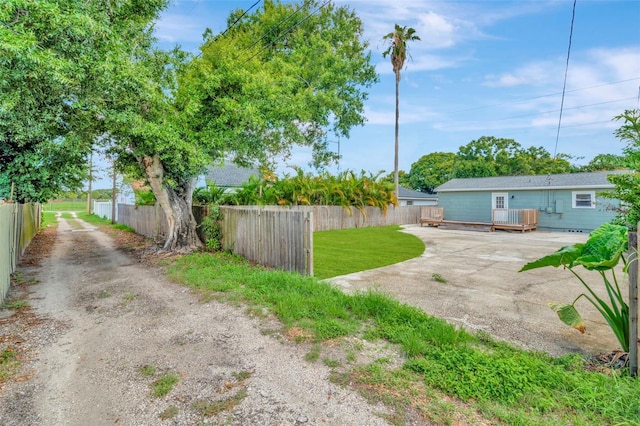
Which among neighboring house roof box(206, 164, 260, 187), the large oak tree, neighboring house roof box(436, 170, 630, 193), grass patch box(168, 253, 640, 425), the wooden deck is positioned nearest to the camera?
grass patch box(168, 253, 640, 425)

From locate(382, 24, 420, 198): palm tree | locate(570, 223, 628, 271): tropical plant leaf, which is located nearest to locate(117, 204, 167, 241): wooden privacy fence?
locate(570, 223, 628, 271): tropical plant leaf

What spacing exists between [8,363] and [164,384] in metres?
1.75

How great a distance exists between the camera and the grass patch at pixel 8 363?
9.29ft

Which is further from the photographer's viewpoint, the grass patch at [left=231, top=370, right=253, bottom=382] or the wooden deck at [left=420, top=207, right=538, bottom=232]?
the wooden deck at [left=420, top=207, right=538, bottom=232]

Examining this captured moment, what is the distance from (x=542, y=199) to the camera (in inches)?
691

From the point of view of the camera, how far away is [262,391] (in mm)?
2533

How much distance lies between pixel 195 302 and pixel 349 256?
480cm

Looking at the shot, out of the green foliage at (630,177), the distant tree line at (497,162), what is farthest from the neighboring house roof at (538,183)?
the green foliage at (630,177)

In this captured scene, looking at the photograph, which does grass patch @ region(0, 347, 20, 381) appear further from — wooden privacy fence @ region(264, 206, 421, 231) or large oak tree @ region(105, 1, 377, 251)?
wooden privacy fence @ region(264, 206, 421, 231)

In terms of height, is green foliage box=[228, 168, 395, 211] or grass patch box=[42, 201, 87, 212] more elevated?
green foliage box=[228, 168, 395, 211]

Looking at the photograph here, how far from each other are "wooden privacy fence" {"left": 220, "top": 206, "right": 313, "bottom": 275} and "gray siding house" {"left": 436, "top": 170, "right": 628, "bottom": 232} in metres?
14.2

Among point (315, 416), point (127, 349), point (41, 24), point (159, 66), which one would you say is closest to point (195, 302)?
point (127, 349)

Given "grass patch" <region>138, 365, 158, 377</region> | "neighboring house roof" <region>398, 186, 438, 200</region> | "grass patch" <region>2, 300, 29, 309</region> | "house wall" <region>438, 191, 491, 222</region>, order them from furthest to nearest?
"neighboring house roof" <region>398, 186, 438, 200</region> → "house wall" <region>438, 191, 491, 222</region> → "grass patch" <region>2, 300, 29, 309</region> → "grass patch" <region>138, 365, 158, 377</region>

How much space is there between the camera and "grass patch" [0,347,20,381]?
283 centimetres
